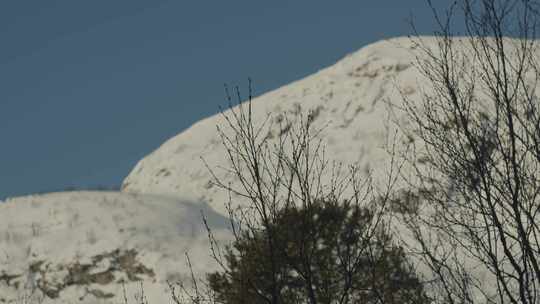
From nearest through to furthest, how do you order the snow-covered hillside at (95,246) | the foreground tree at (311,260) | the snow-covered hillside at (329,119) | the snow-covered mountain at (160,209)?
the foreground tree at (311,260) < the snow-covered hillside at (95,246) < the snow-covered mountain at (160,209) < the snow-covered hillside at (329,119)

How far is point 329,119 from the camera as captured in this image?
3959 cm

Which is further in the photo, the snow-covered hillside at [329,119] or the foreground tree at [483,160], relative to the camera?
the snow-covered hillside at [329,119]

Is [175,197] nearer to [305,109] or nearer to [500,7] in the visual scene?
[305,109]

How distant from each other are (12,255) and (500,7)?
26355 millimetres

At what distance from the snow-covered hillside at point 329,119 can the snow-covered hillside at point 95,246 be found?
5.88 meters

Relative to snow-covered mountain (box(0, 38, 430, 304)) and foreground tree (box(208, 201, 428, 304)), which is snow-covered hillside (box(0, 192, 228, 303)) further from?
foreground tree (box(208, 201, 428, 304))

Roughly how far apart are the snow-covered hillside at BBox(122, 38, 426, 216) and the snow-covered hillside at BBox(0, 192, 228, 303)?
5.88 meters

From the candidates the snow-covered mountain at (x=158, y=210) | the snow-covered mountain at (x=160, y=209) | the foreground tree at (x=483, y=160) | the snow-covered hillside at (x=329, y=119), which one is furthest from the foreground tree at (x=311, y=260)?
the snow-covered hillside at (x=329, y=119)

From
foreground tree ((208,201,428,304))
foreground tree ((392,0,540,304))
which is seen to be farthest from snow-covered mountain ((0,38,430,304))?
foreground tree ((392,0,540,304))

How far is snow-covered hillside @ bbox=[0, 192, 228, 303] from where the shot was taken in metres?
27.5

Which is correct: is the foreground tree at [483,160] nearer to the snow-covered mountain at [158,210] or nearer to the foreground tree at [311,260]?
the foreground tree at [311,260]

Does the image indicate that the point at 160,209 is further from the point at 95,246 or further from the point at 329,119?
the point at 329,119

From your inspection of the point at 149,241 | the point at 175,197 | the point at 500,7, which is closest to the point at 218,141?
the point at 175,197

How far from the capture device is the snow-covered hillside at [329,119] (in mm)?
37938
